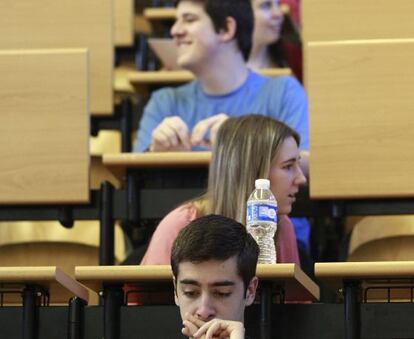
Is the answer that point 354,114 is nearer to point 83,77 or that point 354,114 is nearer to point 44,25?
point 83,77

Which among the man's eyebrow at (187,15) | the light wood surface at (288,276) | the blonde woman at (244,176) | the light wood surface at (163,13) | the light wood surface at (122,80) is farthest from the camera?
the light wood surface at (163,13)

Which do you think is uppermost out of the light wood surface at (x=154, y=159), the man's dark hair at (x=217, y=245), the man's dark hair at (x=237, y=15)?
the man's dark hair at (x=237, y=15)

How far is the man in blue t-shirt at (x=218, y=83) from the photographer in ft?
9.32

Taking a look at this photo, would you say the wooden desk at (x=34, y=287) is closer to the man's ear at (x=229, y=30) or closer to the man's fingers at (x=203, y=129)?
the man's fingers at (x=203, y=129)

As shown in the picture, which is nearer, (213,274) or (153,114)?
(213,274)

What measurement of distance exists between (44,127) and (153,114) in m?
0.52

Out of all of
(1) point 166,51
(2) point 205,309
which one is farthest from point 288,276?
(1) point 166,51

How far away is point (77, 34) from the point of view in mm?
2824

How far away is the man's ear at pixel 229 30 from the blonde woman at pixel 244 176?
0.78 m

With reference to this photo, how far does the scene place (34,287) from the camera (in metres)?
1.98

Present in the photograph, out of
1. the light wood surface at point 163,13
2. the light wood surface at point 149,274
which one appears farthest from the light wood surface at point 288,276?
the light wood surface at point 163,13

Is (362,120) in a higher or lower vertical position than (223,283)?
higher

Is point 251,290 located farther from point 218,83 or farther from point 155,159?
point 218,83

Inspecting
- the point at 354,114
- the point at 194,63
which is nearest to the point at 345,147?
the point at 354,114
